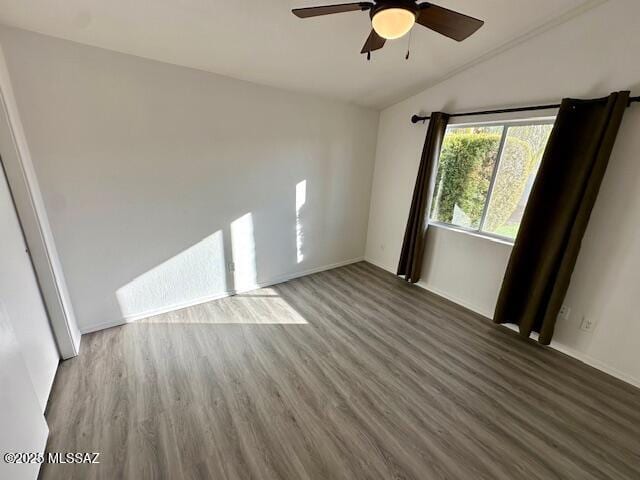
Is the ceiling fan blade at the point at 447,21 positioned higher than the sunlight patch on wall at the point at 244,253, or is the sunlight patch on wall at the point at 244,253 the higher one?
the ceiling fan blade at the point at 447,21

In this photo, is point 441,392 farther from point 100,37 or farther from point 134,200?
point 100,37

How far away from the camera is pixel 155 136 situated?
7.49 ft

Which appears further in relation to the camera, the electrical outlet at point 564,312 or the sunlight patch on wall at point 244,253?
the sunlight patch on wall at point 244,253

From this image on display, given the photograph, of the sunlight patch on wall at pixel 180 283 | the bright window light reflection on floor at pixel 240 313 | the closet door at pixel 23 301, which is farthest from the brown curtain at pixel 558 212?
the closet door at pixel 23 301

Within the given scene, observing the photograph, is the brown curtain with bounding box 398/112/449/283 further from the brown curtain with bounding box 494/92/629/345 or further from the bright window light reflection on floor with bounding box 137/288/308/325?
the bright window light reflection on floor with bounding box 137/288/308/325

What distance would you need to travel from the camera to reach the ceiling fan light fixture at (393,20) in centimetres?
125

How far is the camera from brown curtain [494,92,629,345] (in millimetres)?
1981

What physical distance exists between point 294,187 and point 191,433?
8.12 feet

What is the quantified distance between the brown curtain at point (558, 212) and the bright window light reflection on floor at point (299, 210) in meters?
2.26

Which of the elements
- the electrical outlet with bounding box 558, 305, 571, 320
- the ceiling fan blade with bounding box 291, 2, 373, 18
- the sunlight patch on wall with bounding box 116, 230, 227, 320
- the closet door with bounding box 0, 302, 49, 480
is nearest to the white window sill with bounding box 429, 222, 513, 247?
the electrical outlet with bounding box 558, 305, 571, 320

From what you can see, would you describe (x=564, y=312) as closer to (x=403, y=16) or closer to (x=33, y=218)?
(x=403, y=16)

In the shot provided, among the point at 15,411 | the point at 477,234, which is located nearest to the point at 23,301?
the point at 15,411

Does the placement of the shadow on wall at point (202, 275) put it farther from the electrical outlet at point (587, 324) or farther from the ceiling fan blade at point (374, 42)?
the electrical outlet at point (587, 324)

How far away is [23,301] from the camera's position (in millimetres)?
1594
